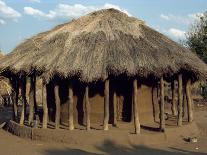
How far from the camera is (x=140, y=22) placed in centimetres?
1482

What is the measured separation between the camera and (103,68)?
12.2 meters

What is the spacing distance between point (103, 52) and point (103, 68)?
711mm

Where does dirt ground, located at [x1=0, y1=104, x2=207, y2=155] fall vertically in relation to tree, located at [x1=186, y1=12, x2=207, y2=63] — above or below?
below

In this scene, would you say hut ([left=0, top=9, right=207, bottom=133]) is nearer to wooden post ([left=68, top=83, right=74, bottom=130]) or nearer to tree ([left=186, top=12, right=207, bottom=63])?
wooden post ([left=68, top=83, right=74, bottom=130])

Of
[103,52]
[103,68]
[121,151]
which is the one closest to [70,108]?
[103,68]

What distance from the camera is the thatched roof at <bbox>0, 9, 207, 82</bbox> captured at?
12.4 metres

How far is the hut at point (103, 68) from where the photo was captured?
12.5 meters

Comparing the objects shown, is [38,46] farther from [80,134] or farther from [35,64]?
[80,134]

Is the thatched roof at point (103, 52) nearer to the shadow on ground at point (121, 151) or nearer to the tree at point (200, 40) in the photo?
the shadow on ground at point (121, 151)

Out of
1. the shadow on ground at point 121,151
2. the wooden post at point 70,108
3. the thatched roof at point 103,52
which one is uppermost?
the thatched roof at point 103,52

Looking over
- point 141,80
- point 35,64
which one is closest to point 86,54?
point 35,64

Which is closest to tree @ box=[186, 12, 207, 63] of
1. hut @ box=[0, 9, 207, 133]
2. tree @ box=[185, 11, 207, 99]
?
tree @ box=[185, 11, 207, 99]

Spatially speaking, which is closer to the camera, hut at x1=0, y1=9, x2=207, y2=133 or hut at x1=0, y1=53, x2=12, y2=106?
hut at x1=0, y1=9, x2=207, y2=133

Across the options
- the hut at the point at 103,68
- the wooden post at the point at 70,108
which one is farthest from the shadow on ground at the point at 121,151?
the wooden post at the point at 70,108
